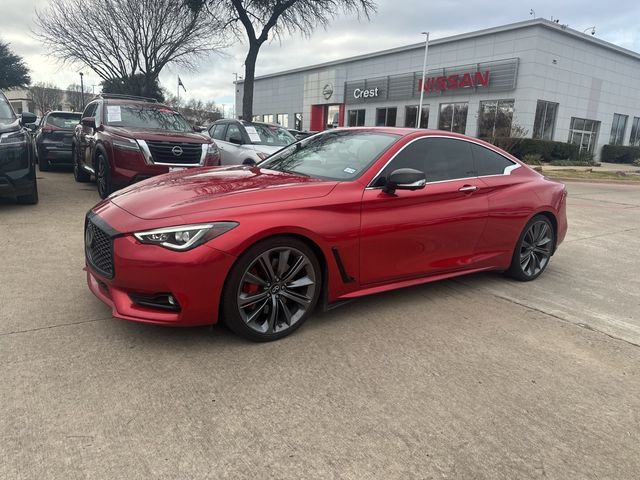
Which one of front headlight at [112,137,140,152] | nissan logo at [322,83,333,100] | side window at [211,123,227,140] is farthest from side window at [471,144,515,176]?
nissan logo at [322,83,333,100]

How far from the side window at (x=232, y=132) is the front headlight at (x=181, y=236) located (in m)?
7.41

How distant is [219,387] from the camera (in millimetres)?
2682

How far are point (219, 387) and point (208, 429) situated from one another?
0.37 metres

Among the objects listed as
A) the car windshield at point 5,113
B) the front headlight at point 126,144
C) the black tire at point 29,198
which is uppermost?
the car windshield at point 5,113

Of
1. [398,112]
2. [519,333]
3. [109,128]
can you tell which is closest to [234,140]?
[109,128]

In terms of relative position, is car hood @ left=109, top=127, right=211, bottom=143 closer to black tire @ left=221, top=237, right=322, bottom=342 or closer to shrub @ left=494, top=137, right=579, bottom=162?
black tire @ left=221, top=237, right=322, bottom=342

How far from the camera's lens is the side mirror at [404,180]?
3527 mm

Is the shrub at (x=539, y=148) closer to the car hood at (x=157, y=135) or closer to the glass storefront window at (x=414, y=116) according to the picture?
the glass storefront window at (x=414, y=116)

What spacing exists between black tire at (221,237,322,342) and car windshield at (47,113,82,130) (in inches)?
432

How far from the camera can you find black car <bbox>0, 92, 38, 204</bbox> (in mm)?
6504

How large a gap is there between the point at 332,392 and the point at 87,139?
25.7 feet

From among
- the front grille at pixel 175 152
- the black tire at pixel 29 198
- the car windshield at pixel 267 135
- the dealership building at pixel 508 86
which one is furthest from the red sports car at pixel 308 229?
the dealership building at pixel 508 86

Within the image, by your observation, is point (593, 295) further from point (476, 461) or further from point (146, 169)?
point (146, 169)

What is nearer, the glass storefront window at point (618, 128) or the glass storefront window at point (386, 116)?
the glass storefront window at point (618, 128)
